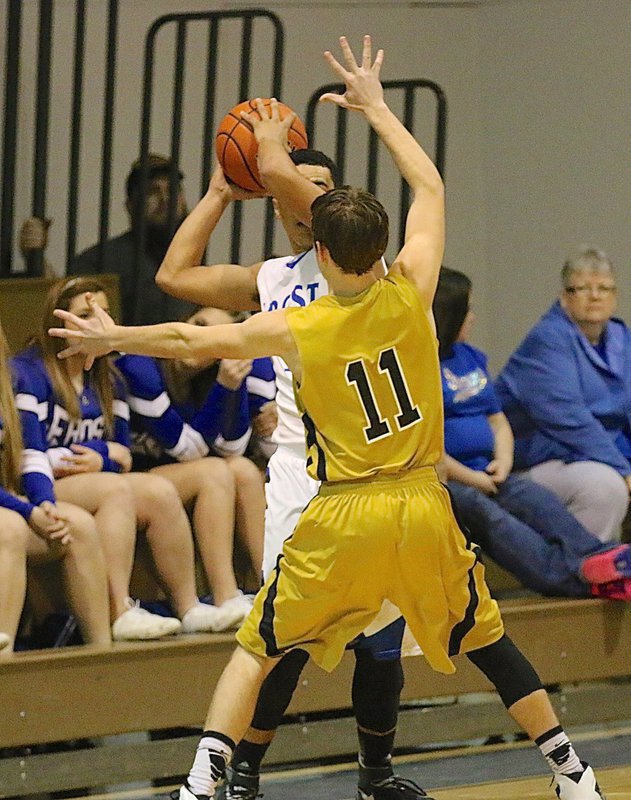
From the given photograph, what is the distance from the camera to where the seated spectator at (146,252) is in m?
5.83

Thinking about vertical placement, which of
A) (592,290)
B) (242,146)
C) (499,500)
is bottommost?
(499,500)

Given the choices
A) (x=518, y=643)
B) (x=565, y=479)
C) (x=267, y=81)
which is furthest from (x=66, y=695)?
(x=267, y=81)

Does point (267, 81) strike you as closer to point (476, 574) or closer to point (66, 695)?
point (66, 695)

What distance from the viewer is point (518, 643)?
5086 mm

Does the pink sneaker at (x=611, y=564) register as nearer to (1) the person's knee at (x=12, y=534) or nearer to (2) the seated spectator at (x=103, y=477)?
(2) the seated spectator at (x=103, y=477)

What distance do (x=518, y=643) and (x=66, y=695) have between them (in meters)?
1.49

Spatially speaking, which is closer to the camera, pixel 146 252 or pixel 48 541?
pixel 48 541

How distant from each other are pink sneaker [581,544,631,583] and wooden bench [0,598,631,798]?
0.10 m

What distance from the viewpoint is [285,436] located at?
12.6 feet

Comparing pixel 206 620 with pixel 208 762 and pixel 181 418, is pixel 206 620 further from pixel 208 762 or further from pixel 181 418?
pixel 208 762

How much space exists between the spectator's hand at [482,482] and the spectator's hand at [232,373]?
3.01 feet

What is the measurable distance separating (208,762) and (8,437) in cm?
137

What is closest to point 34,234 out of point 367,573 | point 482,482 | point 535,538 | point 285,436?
point 482,482

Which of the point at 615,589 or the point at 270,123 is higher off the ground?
the point at 270,123
